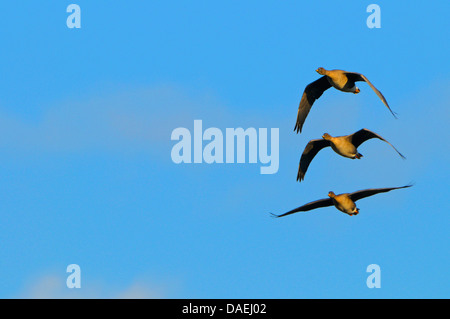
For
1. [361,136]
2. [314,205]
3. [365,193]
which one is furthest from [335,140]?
[314,205]

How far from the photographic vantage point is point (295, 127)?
56.7 meters

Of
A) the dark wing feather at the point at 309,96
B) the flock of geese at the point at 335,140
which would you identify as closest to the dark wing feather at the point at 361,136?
the flock of geese at the point at 335,140

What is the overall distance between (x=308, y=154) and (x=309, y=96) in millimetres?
2657

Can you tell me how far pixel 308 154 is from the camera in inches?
2249

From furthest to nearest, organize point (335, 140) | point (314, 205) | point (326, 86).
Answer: point (326, 86), point (314, 205), point (335, 140)

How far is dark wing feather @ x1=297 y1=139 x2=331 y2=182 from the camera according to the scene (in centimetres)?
5659

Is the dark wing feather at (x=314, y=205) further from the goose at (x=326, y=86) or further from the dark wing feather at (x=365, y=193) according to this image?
the goose at (x=326, y=86)

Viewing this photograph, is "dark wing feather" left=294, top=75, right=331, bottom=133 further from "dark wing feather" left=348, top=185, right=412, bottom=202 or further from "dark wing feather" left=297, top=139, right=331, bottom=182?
"dark wing feather" left=348, top=185, right=412, bottom=202

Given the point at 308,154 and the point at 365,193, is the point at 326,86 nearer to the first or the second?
the point at 308,154

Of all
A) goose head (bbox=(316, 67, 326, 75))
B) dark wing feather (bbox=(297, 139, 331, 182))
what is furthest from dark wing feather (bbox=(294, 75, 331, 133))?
goose head (bbox=(316, 67, 326, 75))
